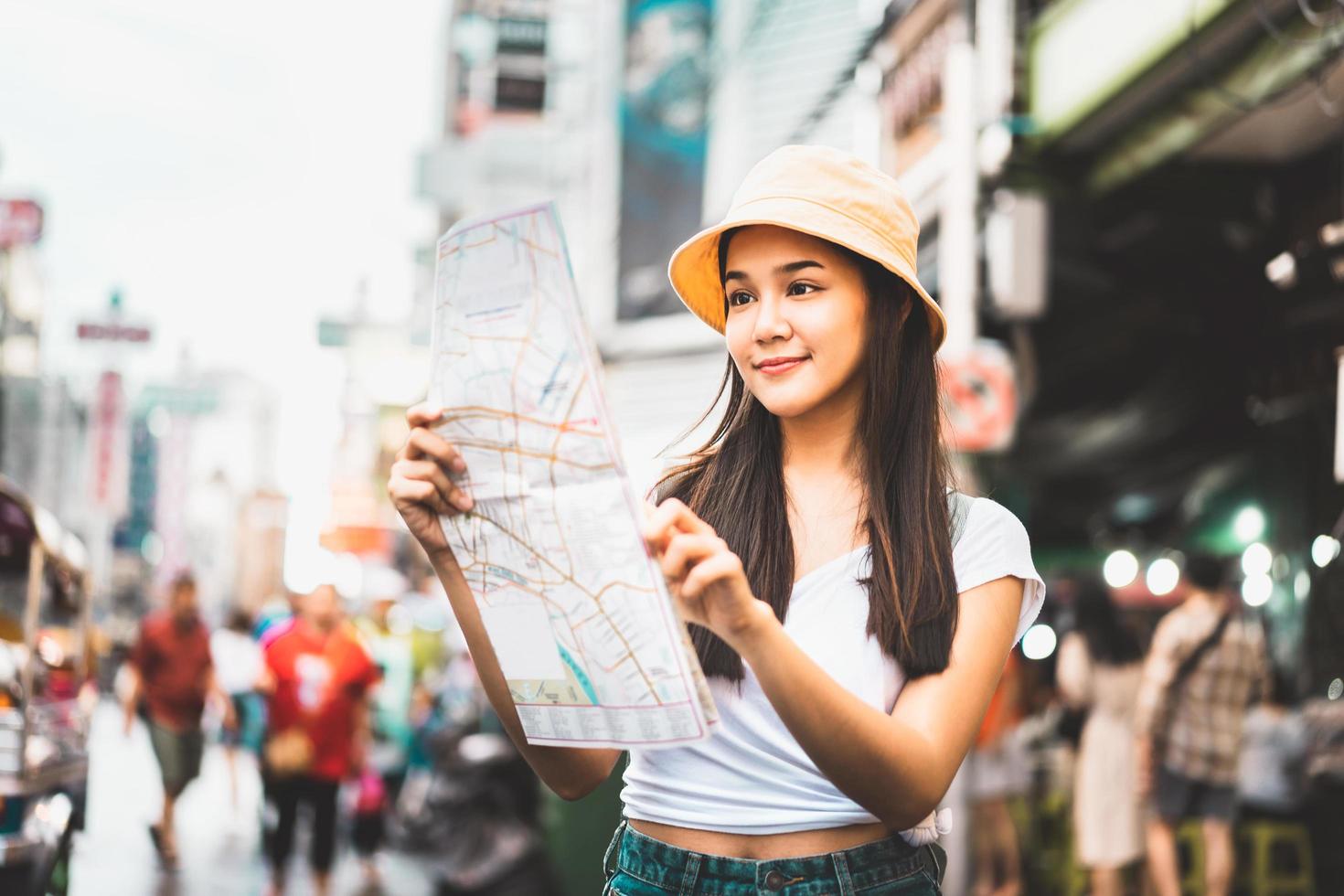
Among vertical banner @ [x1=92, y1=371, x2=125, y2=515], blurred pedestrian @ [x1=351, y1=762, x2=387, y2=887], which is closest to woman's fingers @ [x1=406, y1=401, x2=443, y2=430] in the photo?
blurred pedestrian @ [x1=351, y1=762, x2=387, y2=887]

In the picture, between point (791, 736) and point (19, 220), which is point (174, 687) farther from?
point (19, 220)

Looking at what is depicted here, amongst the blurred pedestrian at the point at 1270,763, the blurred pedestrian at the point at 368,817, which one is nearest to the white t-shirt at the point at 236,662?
the blurred pedestrian at the point at 368,817

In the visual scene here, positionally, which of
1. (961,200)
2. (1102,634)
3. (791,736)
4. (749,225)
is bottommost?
(1102,634)

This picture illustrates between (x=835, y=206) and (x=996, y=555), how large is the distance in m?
0.51

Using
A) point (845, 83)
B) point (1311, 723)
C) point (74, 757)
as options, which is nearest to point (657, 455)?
point (1311, 723)

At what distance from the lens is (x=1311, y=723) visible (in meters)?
5.05

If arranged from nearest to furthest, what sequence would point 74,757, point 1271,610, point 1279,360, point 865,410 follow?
point 865,410 → point 74,757 → point 1279,360 → point 1271,610

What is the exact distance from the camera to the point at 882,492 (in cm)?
190

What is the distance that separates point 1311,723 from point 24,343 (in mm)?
24206

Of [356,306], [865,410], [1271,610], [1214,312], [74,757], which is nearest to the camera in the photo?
[865,410]

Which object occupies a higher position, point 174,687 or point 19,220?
point 19,220

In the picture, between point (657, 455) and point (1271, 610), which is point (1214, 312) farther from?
point (657, 455)

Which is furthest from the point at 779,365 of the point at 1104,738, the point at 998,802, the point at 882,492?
the point at 998,802

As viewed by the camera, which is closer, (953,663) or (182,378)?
(953,663)
